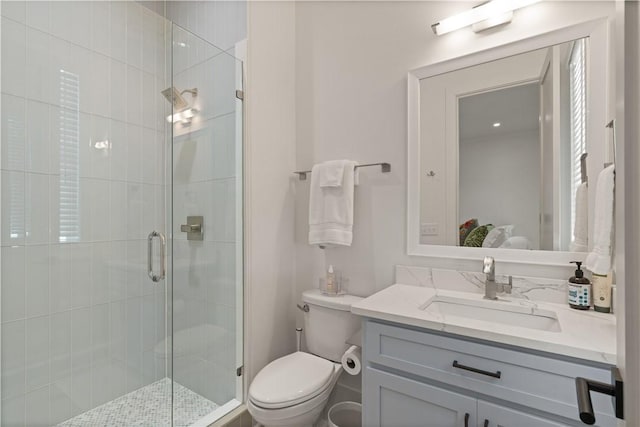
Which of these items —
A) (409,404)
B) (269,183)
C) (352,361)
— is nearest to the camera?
(409,404)

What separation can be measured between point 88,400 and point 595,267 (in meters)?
2.47

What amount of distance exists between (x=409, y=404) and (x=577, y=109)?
130 cm

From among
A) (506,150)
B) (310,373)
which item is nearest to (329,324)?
(310,373)

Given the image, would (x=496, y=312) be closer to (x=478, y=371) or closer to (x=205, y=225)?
(x=478, y=371)

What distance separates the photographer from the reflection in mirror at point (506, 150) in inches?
50.8

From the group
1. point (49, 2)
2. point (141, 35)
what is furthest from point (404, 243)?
point (49, 2)

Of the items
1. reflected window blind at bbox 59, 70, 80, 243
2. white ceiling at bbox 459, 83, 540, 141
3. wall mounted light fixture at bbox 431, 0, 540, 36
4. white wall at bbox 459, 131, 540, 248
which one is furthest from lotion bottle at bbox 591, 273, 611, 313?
reflected window blind at bbox 59, 70, 80, 243

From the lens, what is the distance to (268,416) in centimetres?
128

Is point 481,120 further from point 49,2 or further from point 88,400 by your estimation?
point 88,400

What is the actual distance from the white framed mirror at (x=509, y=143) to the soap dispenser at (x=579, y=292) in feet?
0.29

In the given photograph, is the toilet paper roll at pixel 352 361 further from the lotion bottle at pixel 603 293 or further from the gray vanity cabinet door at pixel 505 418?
the lotion bottle at pixel 603 293

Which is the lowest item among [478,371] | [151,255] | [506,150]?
[478,371]

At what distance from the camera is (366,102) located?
5.84 ft

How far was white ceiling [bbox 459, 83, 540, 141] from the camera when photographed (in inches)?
53.7
